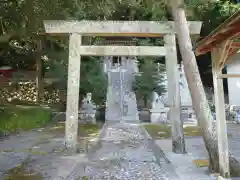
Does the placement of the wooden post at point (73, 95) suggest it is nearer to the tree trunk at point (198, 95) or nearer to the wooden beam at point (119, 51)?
the wooden beam at point (119, 51)

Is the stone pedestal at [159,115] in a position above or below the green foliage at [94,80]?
below

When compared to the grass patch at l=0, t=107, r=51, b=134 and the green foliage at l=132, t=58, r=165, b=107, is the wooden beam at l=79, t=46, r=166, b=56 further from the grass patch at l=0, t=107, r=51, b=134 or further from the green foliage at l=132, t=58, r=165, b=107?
the green foliage at l=132, t=58, r=165, b=107

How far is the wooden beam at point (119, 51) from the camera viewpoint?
7.12 meters

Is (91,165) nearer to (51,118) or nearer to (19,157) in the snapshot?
(19,157)

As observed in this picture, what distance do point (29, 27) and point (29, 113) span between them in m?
3.53

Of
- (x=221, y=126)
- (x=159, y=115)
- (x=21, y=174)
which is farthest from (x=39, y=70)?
(x=221, y=126)

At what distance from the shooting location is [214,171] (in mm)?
4902

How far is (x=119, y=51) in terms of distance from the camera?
7207mm

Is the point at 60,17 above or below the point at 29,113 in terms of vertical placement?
above

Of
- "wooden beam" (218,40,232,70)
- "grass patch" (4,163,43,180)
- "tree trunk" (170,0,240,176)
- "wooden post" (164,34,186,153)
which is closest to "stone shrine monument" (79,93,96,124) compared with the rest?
"wooden post" (164,34,186,153)

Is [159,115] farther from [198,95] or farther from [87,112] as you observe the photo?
[198,95]

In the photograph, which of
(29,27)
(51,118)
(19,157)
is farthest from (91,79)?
(19,157)

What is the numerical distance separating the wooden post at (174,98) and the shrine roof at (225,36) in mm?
2022

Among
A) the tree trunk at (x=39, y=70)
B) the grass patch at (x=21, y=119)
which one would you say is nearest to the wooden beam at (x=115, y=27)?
the grass patch at (x=21, y=119)
